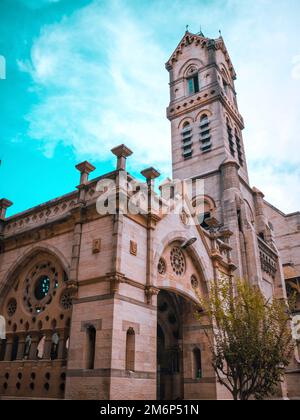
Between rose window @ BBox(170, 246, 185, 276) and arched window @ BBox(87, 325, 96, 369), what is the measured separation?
256 inches

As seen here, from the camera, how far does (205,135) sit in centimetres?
4078

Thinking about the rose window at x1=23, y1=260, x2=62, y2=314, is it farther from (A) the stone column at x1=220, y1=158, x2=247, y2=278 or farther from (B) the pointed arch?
→ (A) the stone column at x1=220, y1=158, x2=247, y2=278

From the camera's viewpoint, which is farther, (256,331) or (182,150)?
(182,150)

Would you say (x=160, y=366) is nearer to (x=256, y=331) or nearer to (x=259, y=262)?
(x=256, y=331)

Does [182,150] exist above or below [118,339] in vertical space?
above

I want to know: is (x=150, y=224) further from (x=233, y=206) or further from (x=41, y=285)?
(x=233, y=206)

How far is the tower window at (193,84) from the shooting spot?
45969 millimetres

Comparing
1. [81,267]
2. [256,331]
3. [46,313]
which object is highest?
[81,267]

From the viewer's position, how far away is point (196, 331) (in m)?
21.6

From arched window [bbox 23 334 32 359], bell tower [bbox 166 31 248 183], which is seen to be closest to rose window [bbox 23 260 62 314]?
arched window [bbox 23 334 32 359]

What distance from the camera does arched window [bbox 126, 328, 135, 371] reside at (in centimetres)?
1486

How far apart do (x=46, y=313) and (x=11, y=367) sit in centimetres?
303

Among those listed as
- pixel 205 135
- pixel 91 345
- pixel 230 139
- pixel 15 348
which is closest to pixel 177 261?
pixel 91 345
